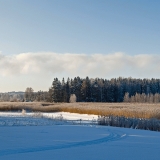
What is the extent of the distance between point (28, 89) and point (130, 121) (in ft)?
381

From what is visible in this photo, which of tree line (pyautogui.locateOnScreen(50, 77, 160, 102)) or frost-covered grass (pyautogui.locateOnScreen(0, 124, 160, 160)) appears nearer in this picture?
frost-covered grass (pyautogui.locateOnScreen(0, 124, 160, 160))

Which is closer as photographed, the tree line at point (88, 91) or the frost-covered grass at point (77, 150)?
the frost-covered grass at point (77, 150)

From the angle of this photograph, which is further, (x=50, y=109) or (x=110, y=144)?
(x=50, y=109)

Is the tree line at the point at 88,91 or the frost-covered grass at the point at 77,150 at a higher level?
the tree line at the point at 88,91

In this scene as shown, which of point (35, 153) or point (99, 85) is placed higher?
point (99, 85)

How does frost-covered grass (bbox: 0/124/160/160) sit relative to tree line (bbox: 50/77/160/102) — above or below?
below

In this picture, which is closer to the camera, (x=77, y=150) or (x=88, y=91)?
(x=77, y=150)

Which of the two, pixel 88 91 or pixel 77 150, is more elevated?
pixel 88 91

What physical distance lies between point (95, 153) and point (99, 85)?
70.1 metres

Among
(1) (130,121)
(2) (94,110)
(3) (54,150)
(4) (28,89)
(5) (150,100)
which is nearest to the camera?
(3) (54,150)

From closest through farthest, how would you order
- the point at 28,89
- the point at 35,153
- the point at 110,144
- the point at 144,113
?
the point at 35,153 < the point at 110,144 < the point at 144,113 < the point at 28,89

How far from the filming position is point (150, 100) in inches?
2837

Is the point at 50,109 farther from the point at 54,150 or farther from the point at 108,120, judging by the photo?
the point at 54,150

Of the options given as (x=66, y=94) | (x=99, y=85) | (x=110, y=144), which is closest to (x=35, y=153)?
(x=110, y=144)
